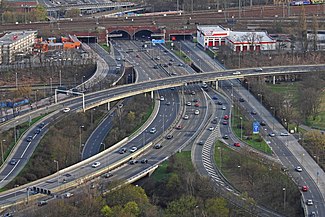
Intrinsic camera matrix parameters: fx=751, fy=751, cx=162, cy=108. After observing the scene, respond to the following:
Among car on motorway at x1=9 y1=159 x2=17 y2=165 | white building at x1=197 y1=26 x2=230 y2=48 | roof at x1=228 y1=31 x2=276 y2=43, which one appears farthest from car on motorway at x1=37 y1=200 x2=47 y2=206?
white building at x1=197 y1=26 x2=230 y2=48

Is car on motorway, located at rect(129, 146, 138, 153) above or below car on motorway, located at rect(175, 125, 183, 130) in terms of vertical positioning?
below

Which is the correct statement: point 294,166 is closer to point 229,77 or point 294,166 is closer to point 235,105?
point 235,105

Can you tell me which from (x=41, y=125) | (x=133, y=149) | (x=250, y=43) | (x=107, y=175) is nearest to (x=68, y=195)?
(x=107, y=175)

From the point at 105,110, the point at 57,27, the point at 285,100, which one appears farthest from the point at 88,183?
the point at 57,27

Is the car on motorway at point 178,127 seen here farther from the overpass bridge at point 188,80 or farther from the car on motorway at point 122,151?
the overpass bridge at point 188,80

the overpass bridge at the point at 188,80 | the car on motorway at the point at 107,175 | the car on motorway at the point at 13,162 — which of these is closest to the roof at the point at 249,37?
the overpass bridge at the point at 188,80

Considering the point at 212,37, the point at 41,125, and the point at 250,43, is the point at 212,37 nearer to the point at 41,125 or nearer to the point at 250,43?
the point at 250,43

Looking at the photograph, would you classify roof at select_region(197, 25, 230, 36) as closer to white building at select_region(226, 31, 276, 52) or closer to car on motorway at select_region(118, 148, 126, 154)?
white building at select_region(226, 31, 276, 52)
